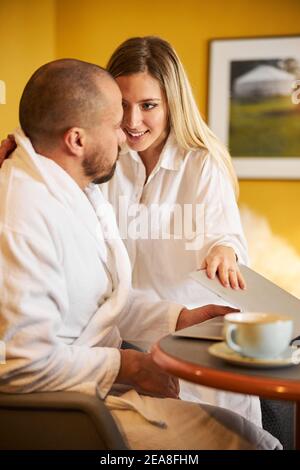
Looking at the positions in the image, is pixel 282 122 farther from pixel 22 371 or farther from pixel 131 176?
A: pixel 22 371

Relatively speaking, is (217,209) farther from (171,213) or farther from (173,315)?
(173,315)

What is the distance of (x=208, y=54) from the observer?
3932 mm

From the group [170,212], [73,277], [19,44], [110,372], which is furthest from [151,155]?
[19,44]

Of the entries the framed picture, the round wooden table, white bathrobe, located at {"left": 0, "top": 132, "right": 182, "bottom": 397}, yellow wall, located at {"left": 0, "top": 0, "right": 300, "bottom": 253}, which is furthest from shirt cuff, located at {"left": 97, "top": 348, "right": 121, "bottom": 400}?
the framed picture

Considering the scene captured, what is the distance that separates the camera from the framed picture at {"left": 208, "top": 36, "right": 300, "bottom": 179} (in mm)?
3830

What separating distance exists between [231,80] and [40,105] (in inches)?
106

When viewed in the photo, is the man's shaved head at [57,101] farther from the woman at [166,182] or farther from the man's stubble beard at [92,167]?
the woman at [166,182]

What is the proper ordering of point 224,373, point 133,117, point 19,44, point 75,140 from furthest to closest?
point 19,44
point 133,117
point 75,140
point 224,373

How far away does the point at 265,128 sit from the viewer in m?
3.91

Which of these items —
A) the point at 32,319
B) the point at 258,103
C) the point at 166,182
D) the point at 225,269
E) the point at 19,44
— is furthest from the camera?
the point at 258,103

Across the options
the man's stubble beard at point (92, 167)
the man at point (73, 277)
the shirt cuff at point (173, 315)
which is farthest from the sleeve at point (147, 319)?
the man's stubble beard at point (92, 167)

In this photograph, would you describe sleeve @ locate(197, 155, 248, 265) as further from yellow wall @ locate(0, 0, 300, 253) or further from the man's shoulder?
yellow wall @ locate(0, 0, 300, 253)

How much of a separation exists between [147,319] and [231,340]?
0.64 m

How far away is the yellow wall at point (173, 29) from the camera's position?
12.5 feet
